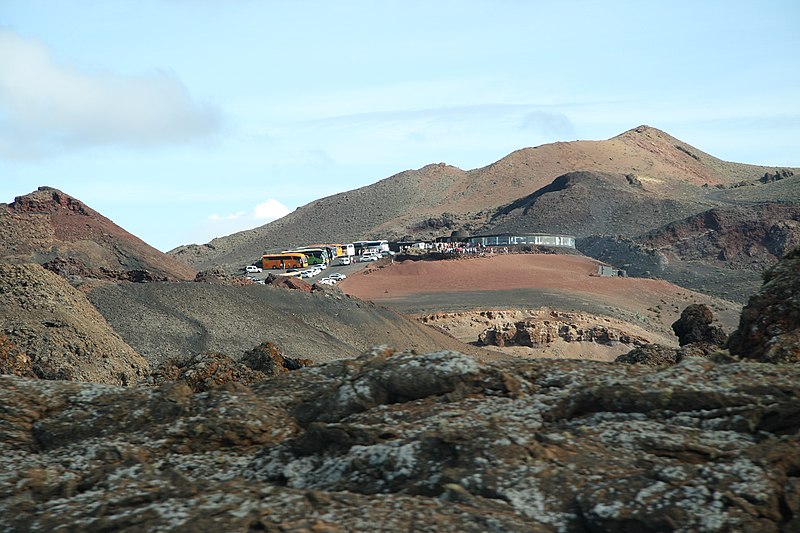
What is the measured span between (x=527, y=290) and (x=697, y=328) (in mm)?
37377

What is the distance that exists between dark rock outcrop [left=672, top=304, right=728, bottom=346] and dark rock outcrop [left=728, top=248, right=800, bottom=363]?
33.9 meters

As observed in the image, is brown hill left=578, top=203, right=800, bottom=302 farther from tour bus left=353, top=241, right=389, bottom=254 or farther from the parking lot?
the parking lot

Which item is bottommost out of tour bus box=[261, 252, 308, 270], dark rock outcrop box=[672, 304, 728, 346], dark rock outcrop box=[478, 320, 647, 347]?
dark rock outcrop box=[478, 320, 647, 347]

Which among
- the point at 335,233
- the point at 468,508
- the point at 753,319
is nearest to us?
the point at 468,508

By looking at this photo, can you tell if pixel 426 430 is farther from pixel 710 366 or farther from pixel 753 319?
pixel 753 319

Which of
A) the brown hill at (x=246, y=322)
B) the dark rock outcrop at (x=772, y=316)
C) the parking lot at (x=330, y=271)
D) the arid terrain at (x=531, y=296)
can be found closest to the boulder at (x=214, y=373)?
the dark rock outcrop at (x=772, y=316)

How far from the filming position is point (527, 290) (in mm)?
86688

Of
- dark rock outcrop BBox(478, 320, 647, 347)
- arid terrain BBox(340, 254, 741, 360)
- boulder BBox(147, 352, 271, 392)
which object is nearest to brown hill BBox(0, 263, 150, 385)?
boulder BBox(147, 352, 271, 392)

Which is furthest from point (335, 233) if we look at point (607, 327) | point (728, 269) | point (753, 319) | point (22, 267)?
point (753, 319)

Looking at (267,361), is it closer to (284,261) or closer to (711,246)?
(284,261)

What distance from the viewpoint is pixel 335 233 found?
200 meters

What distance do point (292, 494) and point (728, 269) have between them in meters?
120

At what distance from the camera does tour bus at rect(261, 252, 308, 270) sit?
113250 millimetres

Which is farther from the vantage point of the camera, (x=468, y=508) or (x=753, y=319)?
(x=753, y=319)
